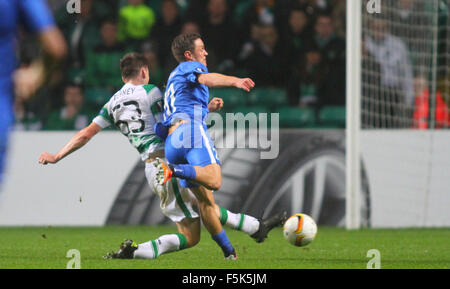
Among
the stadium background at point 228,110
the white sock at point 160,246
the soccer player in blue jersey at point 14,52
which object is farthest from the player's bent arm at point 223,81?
the stadium background at point 228,110

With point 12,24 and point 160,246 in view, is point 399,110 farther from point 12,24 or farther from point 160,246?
point 12,24

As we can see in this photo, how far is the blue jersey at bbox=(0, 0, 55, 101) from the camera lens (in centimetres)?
392

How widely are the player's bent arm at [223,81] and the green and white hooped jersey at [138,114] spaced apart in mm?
562

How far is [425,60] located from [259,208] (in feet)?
10.6

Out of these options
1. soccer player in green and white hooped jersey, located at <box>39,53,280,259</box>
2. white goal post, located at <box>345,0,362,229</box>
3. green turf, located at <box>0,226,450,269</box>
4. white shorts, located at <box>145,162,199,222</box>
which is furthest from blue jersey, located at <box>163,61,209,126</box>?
white goal post, located at <box>345,0,362,229</box>

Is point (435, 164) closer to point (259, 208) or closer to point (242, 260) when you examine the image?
point (259, 208)

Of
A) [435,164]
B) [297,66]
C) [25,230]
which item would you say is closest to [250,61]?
[297,66]

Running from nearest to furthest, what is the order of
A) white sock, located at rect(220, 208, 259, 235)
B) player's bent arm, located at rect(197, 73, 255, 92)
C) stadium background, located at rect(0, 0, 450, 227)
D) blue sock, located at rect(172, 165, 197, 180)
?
player's bent arm, located at rect(197, 73, 255, 92), blue sock, located at rect(172, 165, 197, 180), white sock, located at rect(220, 208, 259, 235), stadium background, located at rect(0, 0, 450, 227)

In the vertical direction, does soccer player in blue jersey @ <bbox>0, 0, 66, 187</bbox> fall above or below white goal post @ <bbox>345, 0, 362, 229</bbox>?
above

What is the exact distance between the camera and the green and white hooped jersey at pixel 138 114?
6.79m

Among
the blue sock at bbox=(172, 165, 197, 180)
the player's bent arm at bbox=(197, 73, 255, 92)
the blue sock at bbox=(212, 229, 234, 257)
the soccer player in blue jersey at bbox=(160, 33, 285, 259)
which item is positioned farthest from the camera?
the blue sock at bbox=(212, 229, 234, 257)

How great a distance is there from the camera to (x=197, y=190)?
6.59 m

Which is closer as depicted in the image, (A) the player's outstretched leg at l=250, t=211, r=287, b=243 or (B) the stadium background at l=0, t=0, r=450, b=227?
(A) the player's outstretched leg at l=250, t=211, r=287, b=243

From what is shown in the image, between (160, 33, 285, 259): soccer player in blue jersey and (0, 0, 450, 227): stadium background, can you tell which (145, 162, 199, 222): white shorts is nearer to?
(160, 33, 285, 259): soccer player in blue jersey
